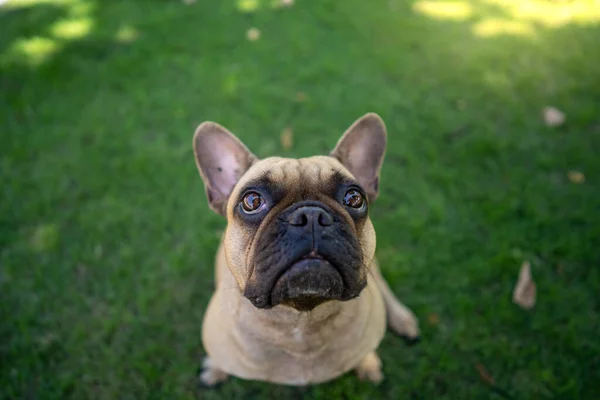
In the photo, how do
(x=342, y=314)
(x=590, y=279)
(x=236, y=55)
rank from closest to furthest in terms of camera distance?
1. (x=342, y=314)
2. (x=590, y=279)
3. (x=236, y=55)

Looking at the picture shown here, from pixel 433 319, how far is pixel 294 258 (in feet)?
6.35

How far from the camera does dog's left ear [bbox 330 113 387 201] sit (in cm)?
241

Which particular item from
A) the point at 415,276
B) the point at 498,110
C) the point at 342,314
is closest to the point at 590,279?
the point at 415,276

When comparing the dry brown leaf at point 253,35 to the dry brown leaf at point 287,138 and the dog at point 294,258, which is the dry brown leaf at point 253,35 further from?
the dog at point 294,258

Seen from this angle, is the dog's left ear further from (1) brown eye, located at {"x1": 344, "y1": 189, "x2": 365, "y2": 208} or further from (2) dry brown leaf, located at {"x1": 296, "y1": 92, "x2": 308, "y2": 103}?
(2) dry brown leaf, located at {"x1": 296, "y1": 92, "x2": 308, "y2": 103}

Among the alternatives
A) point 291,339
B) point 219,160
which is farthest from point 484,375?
point 219,160

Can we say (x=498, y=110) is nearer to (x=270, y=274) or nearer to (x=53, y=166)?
(x=270, y=274)

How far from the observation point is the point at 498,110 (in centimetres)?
450

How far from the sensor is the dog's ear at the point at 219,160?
2361 mm

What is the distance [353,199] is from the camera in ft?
6.97

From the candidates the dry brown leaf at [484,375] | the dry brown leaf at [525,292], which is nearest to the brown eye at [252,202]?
the dry brown leaf at [484,375]

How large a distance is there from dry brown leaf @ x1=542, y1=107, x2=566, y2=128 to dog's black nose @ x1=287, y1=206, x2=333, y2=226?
11.7 feet

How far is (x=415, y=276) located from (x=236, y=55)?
123 inches


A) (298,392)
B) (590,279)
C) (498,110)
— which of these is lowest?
(298,392)
